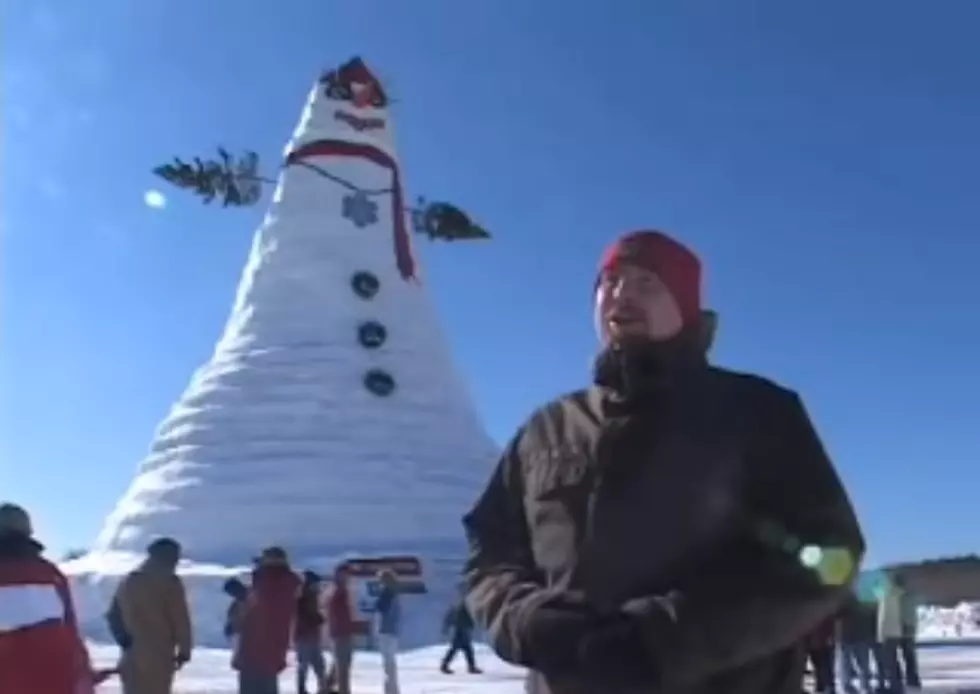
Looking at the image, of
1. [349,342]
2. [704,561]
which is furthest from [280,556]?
[349,342]

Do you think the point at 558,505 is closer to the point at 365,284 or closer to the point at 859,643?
the point at 859,643

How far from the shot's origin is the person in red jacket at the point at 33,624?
4.39 meters

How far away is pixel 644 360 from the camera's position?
2.08m

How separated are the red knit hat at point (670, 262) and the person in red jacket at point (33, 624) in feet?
10.0

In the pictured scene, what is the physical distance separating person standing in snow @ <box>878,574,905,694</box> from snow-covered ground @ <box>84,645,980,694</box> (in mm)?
335

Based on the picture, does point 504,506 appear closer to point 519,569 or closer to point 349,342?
point 519,569

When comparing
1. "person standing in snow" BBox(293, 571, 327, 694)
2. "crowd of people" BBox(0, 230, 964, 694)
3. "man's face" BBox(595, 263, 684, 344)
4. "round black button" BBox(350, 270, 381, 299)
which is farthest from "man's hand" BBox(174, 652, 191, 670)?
"round black button" BBox(350, 270, 381, 299)

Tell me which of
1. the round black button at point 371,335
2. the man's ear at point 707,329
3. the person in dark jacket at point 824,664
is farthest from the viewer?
the round black button at point 371,335

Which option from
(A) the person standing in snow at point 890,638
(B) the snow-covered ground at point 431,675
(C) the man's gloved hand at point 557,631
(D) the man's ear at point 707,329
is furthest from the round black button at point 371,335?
(C) the man's gloved hand at point 557,631

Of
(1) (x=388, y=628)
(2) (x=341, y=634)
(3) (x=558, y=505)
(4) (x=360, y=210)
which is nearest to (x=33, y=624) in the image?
(3) (x=558, y=505)

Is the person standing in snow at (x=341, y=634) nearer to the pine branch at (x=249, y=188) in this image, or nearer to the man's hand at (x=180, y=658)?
the man's hand at (x=180, y=658)

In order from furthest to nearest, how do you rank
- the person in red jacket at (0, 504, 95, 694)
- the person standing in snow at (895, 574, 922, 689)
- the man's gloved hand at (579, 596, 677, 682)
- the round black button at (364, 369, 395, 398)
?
the round black button at (364, 369, 395, 398) < the person standing in snow at (895, 574, 922, 689) < the person in red jacket at (0, 504, 95, 694) < the man's gloved hand at (579, 596, 677, 682)

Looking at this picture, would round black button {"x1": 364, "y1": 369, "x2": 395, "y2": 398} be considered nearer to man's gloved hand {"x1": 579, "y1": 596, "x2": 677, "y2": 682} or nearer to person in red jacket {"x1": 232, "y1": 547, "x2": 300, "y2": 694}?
person in red jacket {"x1": 232, "y1": 547, "x2": 300, "y2": 694}

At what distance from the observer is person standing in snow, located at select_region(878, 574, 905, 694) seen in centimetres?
1190
